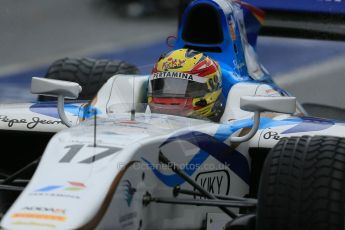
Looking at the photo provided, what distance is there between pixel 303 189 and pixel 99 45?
10204mm

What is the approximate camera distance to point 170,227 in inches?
217

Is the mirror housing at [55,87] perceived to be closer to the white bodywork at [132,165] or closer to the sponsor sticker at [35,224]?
the white bodywork at [132,165]

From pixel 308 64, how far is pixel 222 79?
23.3 feet

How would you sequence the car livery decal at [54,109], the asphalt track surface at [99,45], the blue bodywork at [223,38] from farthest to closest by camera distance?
the asphalt track surface at [99,45] → the blue bodywork at [223,38] → the car livery decal at [54,109]

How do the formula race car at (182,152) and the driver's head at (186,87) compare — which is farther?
the driver's head at (186,87)

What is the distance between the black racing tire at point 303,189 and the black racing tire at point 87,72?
121 inches

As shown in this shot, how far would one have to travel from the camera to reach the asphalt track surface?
12.9m

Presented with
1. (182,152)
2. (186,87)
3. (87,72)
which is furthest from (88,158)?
(87,72)

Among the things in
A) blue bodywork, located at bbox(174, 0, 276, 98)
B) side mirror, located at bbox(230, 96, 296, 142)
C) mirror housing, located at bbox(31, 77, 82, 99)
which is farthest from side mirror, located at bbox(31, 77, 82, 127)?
blue bodywork, located at bbox(174, 0, 276, 98)

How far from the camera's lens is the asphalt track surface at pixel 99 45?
12.9 m

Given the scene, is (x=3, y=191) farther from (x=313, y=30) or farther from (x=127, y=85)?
(x=313, y=30)

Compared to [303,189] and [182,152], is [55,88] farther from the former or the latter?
[303,189]

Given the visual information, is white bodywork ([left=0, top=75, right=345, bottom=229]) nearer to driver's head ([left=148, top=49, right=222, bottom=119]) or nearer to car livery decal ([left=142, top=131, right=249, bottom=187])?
car livery decal ([left=142, top=131, right=249, bottom=187])

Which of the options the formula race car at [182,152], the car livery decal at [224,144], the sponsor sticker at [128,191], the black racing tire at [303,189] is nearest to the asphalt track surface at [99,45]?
the formula race car at [182,152]
